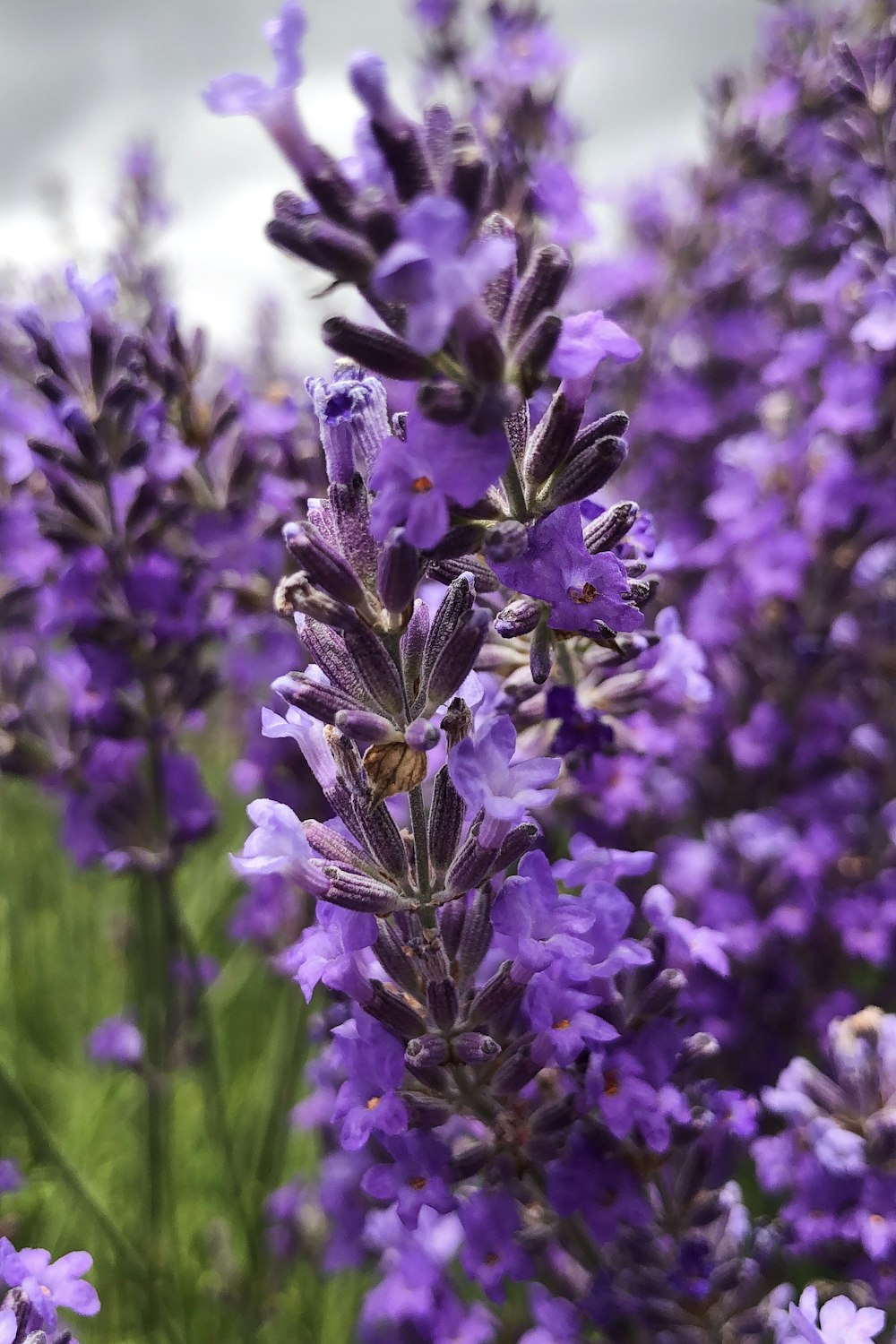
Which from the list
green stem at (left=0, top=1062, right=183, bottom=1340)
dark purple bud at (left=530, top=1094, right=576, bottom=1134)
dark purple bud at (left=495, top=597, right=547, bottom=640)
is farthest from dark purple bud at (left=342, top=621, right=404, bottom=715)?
green stem at (left=0, top=1062, right=183, bottom=1340)

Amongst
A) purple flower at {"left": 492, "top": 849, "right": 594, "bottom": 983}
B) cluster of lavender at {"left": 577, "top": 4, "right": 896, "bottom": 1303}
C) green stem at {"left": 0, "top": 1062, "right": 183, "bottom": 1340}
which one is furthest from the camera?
cluster of lavender at {"left": 577, "top": 4, "right": 896, "bottom": 1303}

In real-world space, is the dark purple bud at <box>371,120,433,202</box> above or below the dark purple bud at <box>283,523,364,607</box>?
above

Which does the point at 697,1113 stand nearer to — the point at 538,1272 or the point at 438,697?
the point at 538,1272

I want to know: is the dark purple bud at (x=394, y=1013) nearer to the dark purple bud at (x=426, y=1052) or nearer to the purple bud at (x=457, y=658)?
the dark purple bud at (x=426, y=1052)

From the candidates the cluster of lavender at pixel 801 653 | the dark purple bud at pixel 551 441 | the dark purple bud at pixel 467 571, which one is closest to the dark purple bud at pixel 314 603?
the dark purple bud at pixel 467 571

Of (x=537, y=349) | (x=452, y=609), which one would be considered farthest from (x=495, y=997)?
(x=537, y=349)

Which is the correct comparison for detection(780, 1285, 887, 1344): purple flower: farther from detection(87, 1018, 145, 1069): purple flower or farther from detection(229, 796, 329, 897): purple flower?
detection(87, 1018, 145, 1069): purple flower
